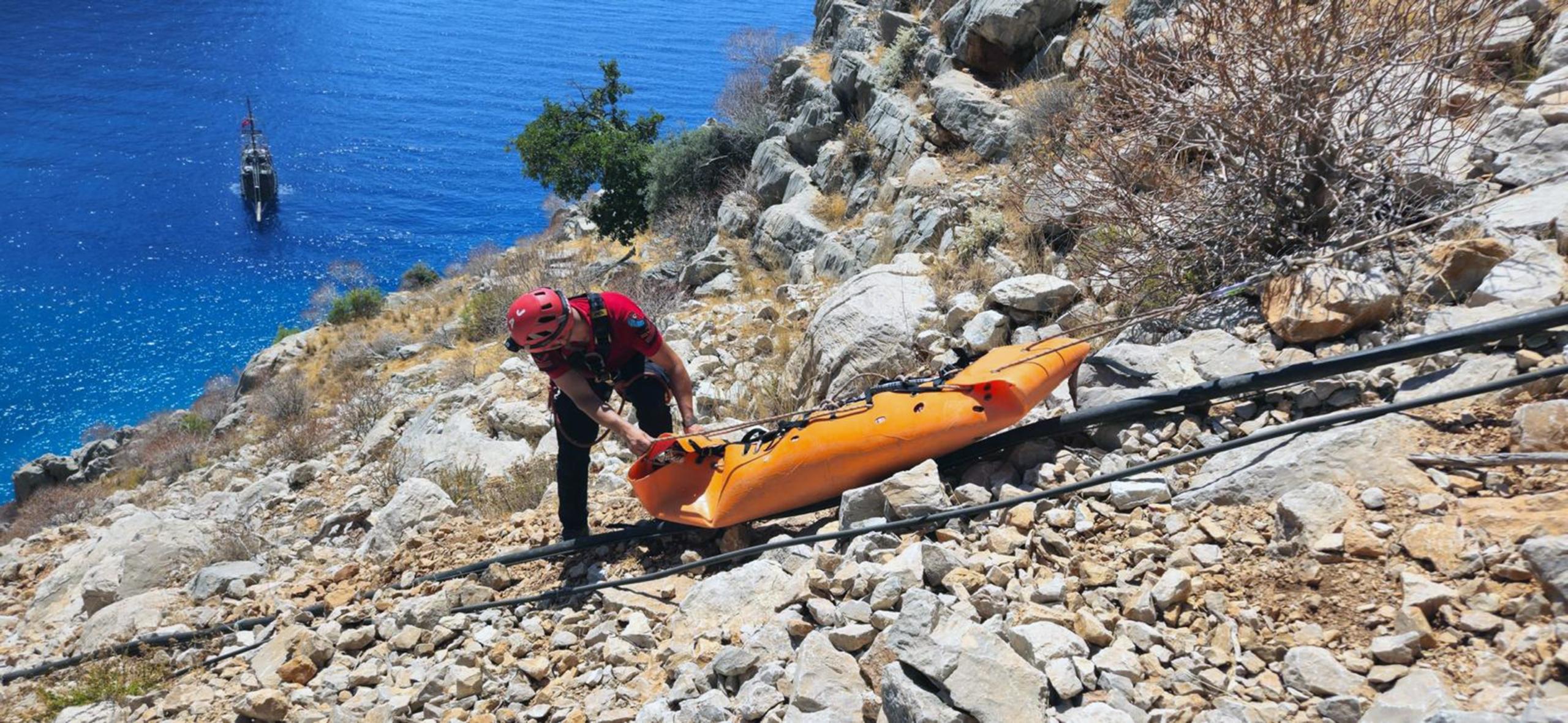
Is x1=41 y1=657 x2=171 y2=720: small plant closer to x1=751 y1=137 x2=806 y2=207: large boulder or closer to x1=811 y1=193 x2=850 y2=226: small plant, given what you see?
x1=811 y1=193 x2=850 y2=226: small plant

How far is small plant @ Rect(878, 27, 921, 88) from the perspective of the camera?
12383mm

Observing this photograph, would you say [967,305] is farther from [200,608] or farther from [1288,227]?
[200,608]

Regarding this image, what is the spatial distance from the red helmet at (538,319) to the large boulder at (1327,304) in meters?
3.04

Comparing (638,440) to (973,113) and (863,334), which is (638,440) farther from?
(973,113)

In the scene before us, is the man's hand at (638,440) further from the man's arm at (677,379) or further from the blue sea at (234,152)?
the blue sea at (234,152)

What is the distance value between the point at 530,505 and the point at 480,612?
4.88 feet

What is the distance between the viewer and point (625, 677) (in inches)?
126

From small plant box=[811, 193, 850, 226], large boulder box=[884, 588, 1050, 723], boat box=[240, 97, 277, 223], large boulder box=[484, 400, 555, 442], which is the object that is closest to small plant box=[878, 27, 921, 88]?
small plant box=[811, 193, 850, 226]

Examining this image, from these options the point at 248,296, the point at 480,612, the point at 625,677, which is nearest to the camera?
the point at 625,677

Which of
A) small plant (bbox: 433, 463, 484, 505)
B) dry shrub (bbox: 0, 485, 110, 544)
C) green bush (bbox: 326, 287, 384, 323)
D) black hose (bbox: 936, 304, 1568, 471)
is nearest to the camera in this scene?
black hose (bbox: 936, 304, 1568, 471)

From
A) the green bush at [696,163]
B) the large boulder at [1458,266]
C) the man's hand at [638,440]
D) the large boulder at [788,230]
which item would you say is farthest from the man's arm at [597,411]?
the green bush at [696,163]

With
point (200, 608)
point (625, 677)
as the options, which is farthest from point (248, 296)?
point (625, 677)

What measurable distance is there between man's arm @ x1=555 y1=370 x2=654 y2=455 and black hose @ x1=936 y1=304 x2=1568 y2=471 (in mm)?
1311

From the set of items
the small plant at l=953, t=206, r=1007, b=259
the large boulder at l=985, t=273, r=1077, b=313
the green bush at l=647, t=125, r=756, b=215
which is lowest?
the large boulder at l=985, t=273, r=1077, b=313
